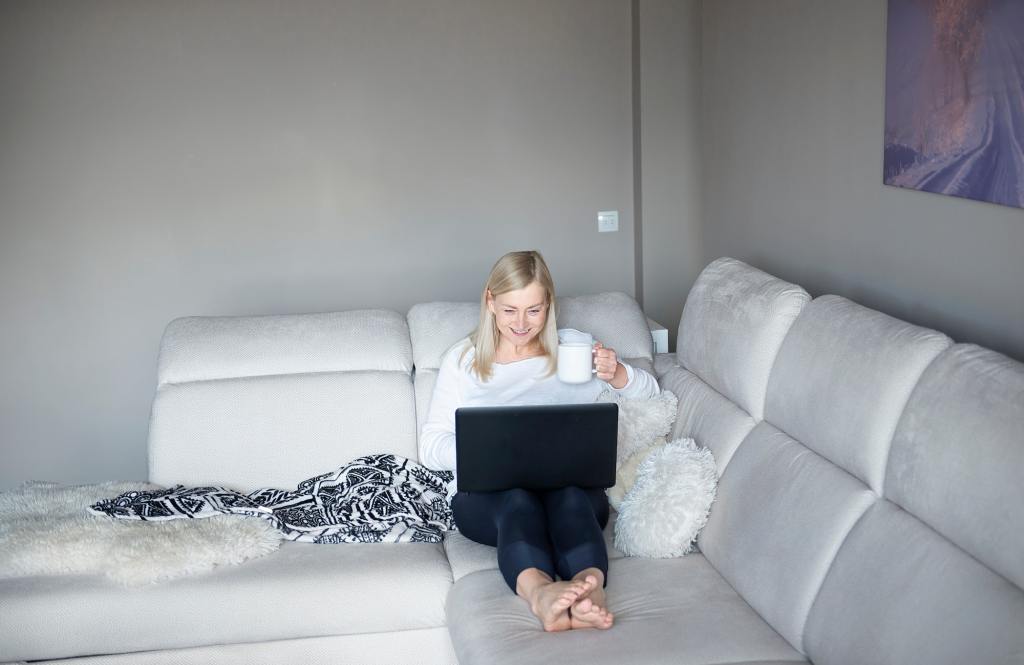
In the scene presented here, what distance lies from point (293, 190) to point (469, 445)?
2.11 m

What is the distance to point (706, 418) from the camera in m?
2.74

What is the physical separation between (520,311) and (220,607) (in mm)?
1032

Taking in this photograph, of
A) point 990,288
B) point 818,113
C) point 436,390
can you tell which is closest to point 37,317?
point 436,390

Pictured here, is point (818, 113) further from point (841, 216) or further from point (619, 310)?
point (619, 310)

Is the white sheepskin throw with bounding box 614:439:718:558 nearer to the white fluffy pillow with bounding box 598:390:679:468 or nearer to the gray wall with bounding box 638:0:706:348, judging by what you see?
the white fluffy pillow with bounding box 598:390:679:468

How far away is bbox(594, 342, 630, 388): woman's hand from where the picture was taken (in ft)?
9.12

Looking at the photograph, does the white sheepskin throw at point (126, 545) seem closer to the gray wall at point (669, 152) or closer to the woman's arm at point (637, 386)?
the woman's arm at point (637, 386)

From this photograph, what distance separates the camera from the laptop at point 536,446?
2.38 meters

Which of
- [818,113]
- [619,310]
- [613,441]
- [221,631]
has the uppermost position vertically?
[818,113]

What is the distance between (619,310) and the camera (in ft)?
10.5

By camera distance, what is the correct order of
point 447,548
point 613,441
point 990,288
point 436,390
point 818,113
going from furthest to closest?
1. point 818,113
2. point 436,390
3. point 447,548
4. point 613,441
5. point 990,288

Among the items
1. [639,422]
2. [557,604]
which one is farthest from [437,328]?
[557,604]

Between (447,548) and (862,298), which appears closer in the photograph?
(447,548)

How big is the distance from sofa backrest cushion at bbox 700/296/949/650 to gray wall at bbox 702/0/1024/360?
1.01 feet
